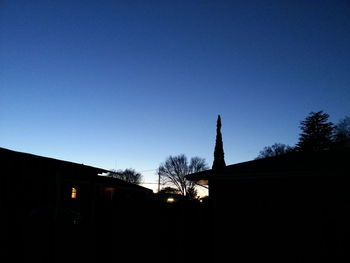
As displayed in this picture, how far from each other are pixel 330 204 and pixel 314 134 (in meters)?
42.1

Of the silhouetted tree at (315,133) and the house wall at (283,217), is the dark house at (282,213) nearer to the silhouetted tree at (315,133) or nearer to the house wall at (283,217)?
the house wall at (283,217)

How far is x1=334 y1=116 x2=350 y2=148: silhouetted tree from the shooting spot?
37.7 m

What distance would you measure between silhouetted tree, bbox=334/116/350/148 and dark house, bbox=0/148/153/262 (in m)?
39.2

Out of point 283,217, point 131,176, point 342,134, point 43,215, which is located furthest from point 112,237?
point 131,176

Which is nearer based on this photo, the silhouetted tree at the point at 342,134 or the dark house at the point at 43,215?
the dark house at the point at 43,215

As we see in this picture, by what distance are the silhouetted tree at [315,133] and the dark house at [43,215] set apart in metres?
40.5

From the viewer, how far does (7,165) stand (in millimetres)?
10258

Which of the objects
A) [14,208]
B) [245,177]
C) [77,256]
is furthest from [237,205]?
[14,208]

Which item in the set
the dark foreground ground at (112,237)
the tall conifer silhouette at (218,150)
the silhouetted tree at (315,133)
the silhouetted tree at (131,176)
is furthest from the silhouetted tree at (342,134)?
the silhouetted tree at (131,176)

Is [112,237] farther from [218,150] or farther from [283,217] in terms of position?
[218,150]

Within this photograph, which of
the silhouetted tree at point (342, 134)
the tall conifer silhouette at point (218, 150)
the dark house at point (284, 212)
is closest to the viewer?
the dark house at point (284, 212)

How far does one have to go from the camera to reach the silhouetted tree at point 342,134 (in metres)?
37.7

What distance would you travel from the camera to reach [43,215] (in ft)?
24.7

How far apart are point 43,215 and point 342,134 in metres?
46.6
